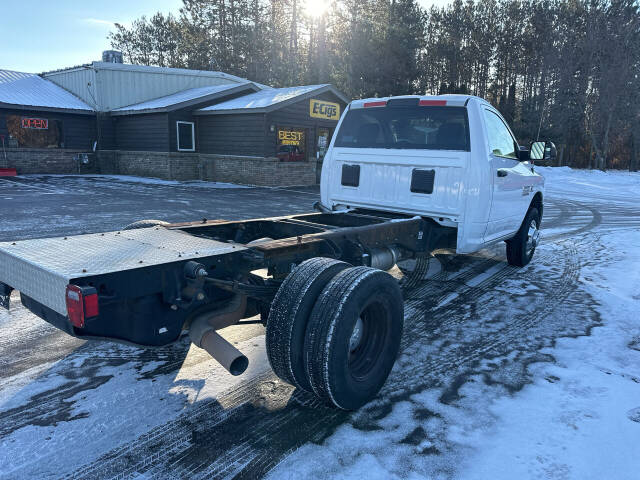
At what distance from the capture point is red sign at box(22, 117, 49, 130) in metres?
21.8

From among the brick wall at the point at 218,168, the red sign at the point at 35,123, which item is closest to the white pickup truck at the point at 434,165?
the brick wall at the point at 218,168

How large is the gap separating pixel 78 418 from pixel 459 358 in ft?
9.31

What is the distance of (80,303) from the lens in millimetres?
2281

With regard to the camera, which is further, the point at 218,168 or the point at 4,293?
the point at 218,168

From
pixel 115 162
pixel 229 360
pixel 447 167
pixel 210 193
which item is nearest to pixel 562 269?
pixel 447 167

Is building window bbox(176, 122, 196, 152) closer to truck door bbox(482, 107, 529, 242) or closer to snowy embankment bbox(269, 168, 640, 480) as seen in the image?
truck door bbox(482, 107, 529, 242)

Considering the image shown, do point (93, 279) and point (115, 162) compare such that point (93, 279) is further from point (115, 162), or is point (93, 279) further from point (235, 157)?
point (115, 162)

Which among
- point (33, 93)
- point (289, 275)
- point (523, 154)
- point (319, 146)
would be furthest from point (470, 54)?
point (289, 275)

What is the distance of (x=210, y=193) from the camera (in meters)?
16.5

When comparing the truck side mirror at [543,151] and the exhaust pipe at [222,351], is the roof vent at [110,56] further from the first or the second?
the exhaust pipe at [222,351]

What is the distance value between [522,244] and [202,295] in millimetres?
5358

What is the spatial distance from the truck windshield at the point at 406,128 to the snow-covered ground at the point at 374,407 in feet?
6.09

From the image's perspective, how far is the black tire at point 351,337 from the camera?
276cm

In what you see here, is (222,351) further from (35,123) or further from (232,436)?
(35,123)
